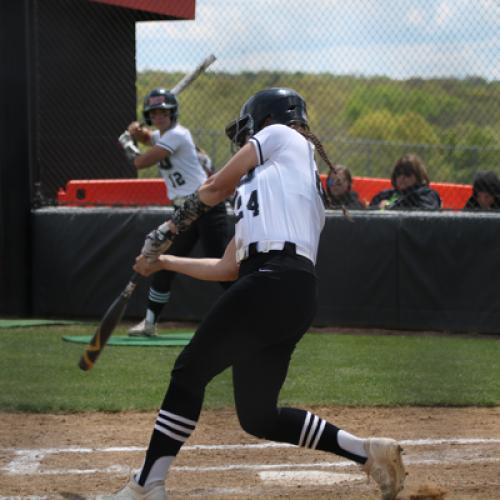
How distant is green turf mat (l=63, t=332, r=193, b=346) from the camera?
319 inches

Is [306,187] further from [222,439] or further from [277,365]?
[222,439]

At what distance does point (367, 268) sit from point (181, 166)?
1832 millimetres

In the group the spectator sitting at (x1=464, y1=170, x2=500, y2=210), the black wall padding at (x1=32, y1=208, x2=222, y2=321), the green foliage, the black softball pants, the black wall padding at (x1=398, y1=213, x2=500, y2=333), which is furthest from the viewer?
the green foliage

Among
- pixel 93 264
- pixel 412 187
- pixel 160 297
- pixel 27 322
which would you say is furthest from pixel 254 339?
pixel 93 264

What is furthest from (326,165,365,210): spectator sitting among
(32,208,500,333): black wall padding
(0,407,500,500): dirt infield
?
(0,407,500,500): dirt infield

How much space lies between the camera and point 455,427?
546 cm

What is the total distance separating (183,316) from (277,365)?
5939 mm

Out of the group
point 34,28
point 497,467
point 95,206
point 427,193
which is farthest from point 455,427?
point 34,28

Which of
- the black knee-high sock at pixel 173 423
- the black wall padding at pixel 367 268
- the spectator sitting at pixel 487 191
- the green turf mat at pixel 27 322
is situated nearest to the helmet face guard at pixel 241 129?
the black knee-high sock at pixel 173 423

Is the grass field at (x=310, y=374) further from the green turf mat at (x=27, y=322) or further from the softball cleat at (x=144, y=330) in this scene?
the softball cleat at (x=144, y=330)

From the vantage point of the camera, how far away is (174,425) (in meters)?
3.62

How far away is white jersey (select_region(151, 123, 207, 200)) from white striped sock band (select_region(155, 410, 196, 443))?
16.2 ft

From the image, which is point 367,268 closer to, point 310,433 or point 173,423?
point 310,433

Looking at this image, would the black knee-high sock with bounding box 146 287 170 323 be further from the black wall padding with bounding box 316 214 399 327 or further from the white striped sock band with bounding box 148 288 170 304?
the black wall padding with bounding box 316 214 399 327
